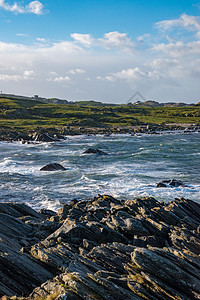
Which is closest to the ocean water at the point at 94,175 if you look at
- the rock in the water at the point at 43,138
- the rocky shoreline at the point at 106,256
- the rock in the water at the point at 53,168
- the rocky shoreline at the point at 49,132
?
the rock in the water at the point at 53,168

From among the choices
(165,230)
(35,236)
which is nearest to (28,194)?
(35,236)

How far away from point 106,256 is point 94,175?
3256cm

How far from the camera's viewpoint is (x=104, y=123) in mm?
158625

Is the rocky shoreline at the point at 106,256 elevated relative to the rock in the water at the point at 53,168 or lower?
elevated

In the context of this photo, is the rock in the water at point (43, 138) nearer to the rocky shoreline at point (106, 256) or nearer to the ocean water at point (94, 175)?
the ocean water at point (94, 175)

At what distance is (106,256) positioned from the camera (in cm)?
1725

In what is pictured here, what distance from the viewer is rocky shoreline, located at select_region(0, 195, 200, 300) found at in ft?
46.4

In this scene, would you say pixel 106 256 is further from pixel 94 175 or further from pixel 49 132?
pixel 49 132

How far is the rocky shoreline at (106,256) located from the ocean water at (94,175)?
11.2 metres

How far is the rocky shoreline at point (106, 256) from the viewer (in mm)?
14148

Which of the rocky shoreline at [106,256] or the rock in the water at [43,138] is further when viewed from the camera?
the rock in the water at [43,138]

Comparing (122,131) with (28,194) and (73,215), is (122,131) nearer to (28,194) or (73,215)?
(28,194)

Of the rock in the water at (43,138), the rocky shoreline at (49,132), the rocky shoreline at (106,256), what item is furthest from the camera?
the rocky shoreline at (49,132)

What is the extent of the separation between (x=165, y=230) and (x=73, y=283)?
10035 millimetres
